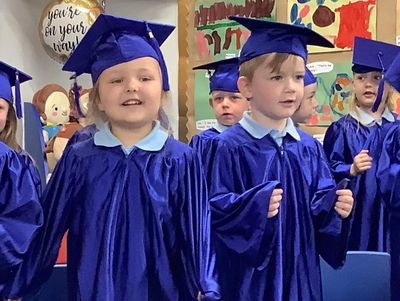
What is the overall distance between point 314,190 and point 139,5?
10.0 ft

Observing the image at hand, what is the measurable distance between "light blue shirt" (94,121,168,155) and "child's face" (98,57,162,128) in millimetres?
32

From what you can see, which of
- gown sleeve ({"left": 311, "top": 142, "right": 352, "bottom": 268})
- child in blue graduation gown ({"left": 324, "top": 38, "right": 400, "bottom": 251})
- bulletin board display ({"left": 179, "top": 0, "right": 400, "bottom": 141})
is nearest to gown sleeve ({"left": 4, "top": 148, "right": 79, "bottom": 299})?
gown sleeve ({"left": 311, "top": 142, "right": 352, "bottom": 268})

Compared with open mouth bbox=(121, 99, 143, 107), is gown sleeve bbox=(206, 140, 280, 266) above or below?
below

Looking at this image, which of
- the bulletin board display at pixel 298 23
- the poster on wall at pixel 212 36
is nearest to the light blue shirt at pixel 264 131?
the bulletin board display at pixel 298 23

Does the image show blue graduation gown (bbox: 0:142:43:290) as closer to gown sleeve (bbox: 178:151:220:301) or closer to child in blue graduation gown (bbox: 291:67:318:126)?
gown sleeve (bbox: 178:151:220:301)

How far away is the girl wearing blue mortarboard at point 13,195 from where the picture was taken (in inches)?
57.4

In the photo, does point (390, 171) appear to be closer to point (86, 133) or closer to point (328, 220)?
point (328, 220)

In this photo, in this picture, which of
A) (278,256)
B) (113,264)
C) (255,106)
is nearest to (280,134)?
(255,106)

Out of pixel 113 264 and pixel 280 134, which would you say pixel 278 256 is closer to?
pixel 280 134

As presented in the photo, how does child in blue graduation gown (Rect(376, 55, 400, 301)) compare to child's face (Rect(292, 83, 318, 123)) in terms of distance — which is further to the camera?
child's face (Rect(292, 83, 318, 123))

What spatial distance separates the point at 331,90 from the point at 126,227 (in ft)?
7.99

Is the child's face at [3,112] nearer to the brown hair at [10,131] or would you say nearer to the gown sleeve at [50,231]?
the brown hair at [10,131]

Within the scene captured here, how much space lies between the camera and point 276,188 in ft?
5.03

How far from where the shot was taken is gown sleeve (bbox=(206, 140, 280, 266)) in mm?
1526
